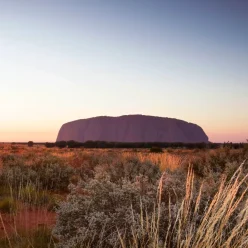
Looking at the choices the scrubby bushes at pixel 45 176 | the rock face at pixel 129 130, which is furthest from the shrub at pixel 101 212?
the rock face at pixel 129 130

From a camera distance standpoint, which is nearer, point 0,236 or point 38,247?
point 38,247

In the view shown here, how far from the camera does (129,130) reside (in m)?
144

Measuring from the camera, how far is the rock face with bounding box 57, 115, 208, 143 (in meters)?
141

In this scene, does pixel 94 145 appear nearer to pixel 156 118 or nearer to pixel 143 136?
pixel 143 136

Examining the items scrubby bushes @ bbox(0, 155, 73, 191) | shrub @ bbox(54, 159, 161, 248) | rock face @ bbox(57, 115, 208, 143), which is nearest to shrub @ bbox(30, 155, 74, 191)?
scrubby bushes @ bbox(0, 155, 73, 191)

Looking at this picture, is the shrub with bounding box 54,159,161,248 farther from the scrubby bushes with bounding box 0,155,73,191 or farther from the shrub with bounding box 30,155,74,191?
the shrub with bounding box 30,155,74,191

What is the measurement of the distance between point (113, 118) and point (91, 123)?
29.3 feet

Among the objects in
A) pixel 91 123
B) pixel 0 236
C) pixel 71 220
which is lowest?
pixel 0 236

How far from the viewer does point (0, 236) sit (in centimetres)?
614

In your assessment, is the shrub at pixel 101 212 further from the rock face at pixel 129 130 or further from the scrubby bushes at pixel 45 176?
the rock face at pixel 129 130

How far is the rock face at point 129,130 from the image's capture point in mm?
141250

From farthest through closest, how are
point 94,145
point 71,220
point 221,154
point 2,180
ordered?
point 94,145 → point 221,154 → point 2,180 → point 71,220

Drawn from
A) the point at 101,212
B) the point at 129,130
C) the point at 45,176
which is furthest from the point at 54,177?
the point at 129,130

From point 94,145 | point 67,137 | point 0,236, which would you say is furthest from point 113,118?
point 0,236
